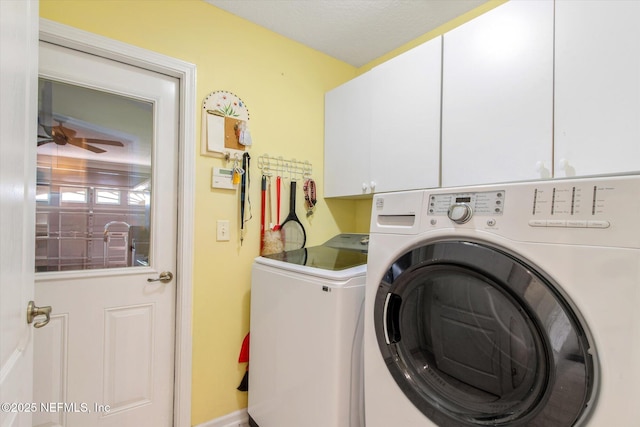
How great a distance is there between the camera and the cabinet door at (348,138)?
1.80 meters

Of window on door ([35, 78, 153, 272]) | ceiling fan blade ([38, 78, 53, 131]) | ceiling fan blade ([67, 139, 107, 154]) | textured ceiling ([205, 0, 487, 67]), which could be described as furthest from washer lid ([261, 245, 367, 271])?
textured ceiling ([205, 0, 487, 67])

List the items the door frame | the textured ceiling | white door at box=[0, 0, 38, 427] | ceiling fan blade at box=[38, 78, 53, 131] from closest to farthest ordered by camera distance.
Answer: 1. white door at box=[0, 0, 38, 427]
2. ceiling fan blade at box=[38, 78, 53, 131]
3. the door frame
4. the textured ceiling

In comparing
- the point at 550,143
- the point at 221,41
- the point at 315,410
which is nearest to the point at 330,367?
the point at 315,410

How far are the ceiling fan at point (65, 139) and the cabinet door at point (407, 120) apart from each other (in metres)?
1.45

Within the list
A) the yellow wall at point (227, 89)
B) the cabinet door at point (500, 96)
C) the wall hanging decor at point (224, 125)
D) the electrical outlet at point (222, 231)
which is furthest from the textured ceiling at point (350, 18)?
the electrical outlet at point (222, 231)

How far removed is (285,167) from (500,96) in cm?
122

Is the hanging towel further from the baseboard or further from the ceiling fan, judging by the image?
the ceiling fan

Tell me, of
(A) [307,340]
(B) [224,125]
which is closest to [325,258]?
(A) [307,340]

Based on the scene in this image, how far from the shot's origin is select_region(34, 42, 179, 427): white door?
4.26 ft

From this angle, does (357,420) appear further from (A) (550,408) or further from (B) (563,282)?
(B) (563,282)

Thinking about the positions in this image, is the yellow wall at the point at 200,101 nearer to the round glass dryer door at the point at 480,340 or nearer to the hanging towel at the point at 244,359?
the hanging towel at the point at 244,359

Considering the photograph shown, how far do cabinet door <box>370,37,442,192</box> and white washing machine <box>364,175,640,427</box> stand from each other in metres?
0.57

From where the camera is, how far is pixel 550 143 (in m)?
1.10

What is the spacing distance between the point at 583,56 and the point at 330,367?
1460 millimetres
